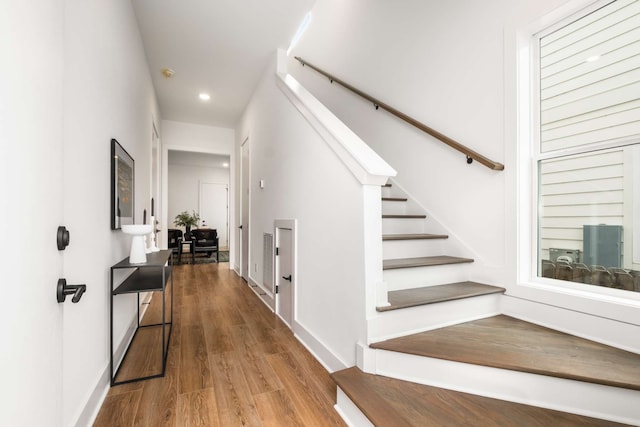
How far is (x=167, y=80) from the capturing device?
3.87m

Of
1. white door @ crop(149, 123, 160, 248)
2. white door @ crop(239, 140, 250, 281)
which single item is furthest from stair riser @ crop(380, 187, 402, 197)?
white door @ crop(149, 123, 160, 248)

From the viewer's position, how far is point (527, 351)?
4.51 ft

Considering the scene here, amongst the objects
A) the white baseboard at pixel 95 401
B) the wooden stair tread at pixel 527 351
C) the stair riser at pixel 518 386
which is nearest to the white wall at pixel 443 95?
the wooden stair tread at pixel 527 351

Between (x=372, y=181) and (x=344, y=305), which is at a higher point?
(x=372, y=181)

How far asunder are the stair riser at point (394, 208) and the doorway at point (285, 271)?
845mm

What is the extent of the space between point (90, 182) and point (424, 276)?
206 cm

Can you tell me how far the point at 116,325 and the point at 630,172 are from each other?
125 inches

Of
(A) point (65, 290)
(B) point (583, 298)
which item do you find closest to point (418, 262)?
(B) point (583, 298)

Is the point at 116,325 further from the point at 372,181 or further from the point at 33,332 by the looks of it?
the point at 372,181

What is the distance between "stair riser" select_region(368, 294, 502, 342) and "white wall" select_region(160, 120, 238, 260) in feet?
15.0

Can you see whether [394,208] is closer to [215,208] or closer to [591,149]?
[591,149]

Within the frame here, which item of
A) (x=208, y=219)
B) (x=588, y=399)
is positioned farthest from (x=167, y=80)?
(x=208, y=219)

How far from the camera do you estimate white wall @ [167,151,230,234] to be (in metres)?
9.35

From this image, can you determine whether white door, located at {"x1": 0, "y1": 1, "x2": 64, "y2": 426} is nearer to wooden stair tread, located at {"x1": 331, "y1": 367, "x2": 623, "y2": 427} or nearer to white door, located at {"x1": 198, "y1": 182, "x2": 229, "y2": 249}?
wooden stair tread, located at {"x1": 331, "y1": 367, "x2": 623, "y2": 427}
